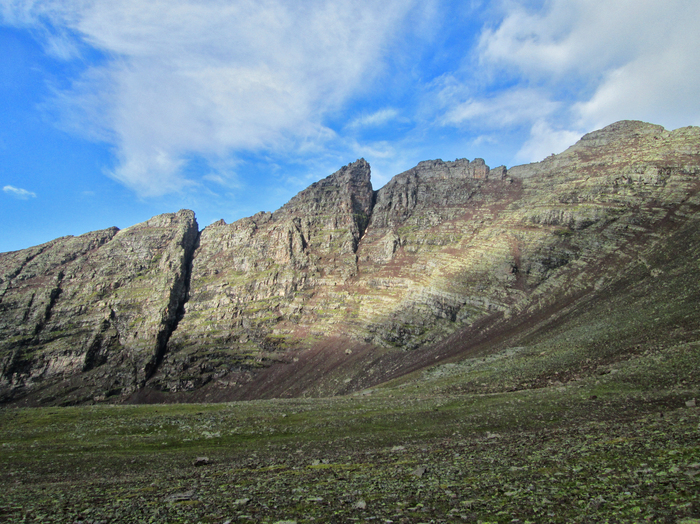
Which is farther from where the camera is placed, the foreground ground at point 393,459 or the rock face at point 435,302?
the rock face at point 435,302

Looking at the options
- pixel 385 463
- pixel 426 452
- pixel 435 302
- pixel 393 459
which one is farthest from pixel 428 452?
pixel 435 302

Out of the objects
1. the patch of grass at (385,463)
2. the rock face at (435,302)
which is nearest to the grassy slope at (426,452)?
the patch of grass at (385,463)

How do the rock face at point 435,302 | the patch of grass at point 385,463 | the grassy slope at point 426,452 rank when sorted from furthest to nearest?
1. the rock face at point 435,302
2. the grassy slope at point 426,452
3. the patch of grass at point 385,463

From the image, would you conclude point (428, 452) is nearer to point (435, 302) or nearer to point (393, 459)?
point (393, 459)

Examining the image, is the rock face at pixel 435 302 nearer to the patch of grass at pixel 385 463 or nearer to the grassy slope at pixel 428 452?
the grassy slope at pixel 428 452

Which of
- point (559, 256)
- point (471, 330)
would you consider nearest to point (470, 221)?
point (559, 256)

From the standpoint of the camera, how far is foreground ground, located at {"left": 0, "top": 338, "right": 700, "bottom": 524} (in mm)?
13094

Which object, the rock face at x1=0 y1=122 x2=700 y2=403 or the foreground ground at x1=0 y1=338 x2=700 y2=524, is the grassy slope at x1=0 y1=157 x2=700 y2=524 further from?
the rock face at x1=0 y1=122 x2=700 y2=403

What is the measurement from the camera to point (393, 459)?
24.5m

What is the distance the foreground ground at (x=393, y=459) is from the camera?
43.0 feet

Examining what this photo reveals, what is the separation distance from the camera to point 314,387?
13625 cm

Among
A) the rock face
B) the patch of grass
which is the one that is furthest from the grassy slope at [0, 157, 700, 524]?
the rock face

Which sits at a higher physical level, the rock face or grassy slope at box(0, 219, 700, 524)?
the rock face

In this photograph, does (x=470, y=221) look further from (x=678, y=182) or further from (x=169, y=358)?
(x=169, y=358)
